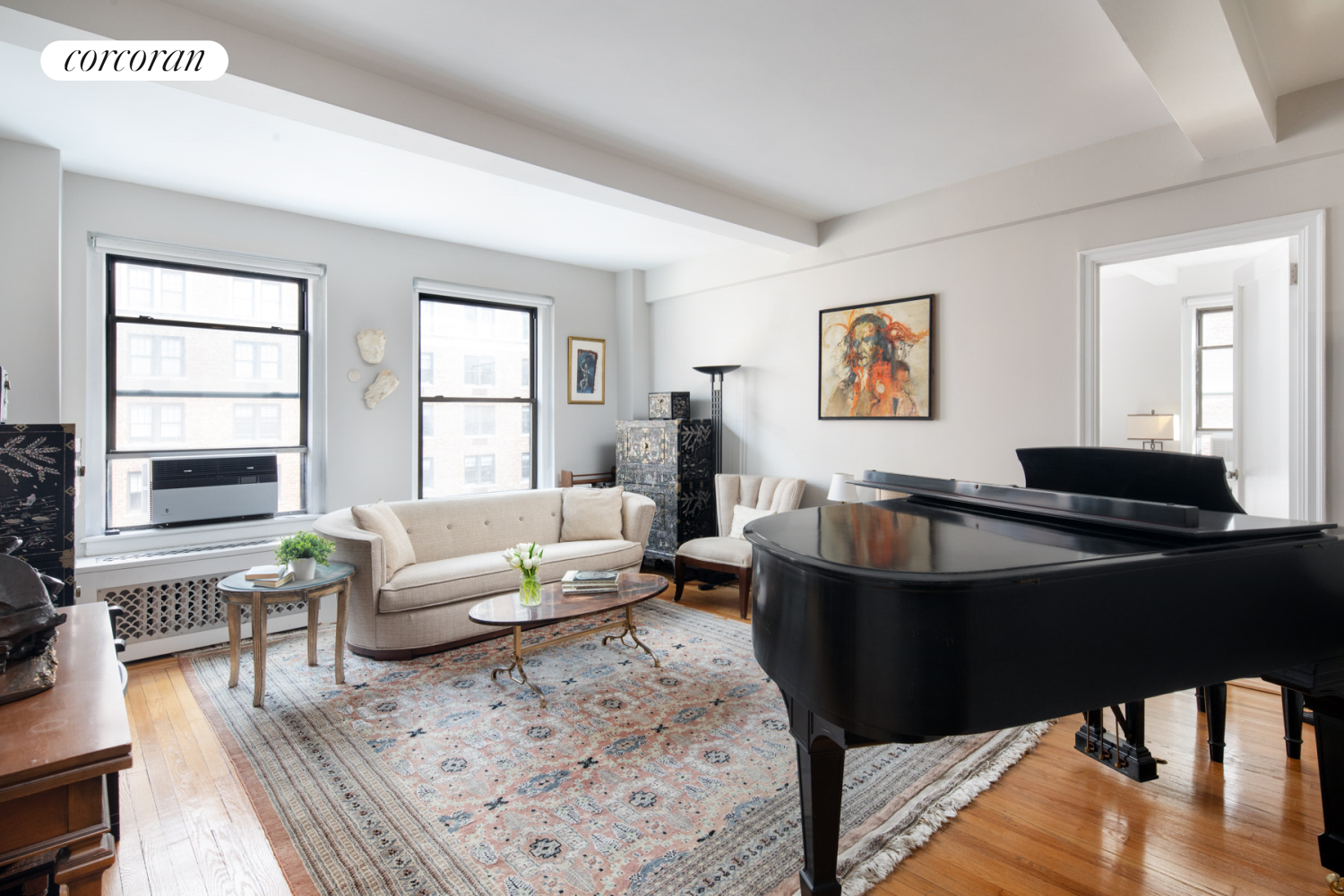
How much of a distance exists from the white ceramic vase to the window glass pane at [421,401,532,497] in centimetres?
198

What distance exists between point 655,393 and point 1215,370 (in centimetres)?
487

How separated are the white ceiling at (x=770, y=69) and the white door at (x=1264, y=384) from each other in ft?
3.45

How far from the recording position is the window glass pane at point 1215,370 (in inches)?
213

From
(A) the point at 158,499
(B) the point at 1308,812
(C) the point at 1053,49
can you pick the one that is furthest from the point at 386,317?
(B) the point at 1308,812

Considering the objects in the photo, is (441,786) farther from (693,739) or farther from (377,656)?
(377,656)

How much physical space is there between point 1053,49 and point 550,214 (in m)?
3.04

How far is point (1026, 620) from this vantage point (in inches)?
51.7

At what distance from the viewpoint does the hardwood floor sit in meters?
1.74

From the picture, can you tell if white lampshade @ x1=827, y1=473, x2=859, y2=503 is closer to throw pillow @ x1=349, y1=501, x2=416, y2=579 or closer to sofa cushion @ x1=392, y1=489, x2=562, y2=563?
sofa cushion @ x1=392, y1=489, x2=562, y2=563

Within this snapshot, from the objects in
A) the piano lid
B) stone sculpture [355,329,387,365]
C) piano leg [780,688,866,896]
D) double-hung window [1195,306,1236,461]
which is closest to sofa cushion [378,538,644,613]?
stone sculpture [355,329,387,365]

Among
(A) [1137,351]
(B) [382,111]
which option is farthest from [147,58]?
(A) [1137,351]

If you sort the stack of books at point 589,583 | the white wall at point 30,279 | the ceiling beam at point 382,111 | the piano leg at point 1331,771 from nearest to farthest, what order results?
the piano leg at point 1331,771, the ceiling beam at point 382,111, the white wall at point 30,279, the stack of books at point 589,583

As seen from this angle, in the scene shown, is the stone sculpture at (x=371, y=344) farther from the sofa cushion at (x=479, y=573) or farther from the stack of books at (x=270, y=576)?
the stack of books at (x=270, y=576)

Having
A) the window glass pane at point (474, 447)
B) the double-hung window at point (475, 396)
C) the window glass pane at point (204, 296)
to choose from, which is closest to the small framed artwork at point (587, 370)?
Answer: the double-hung window at point (475, 396)
